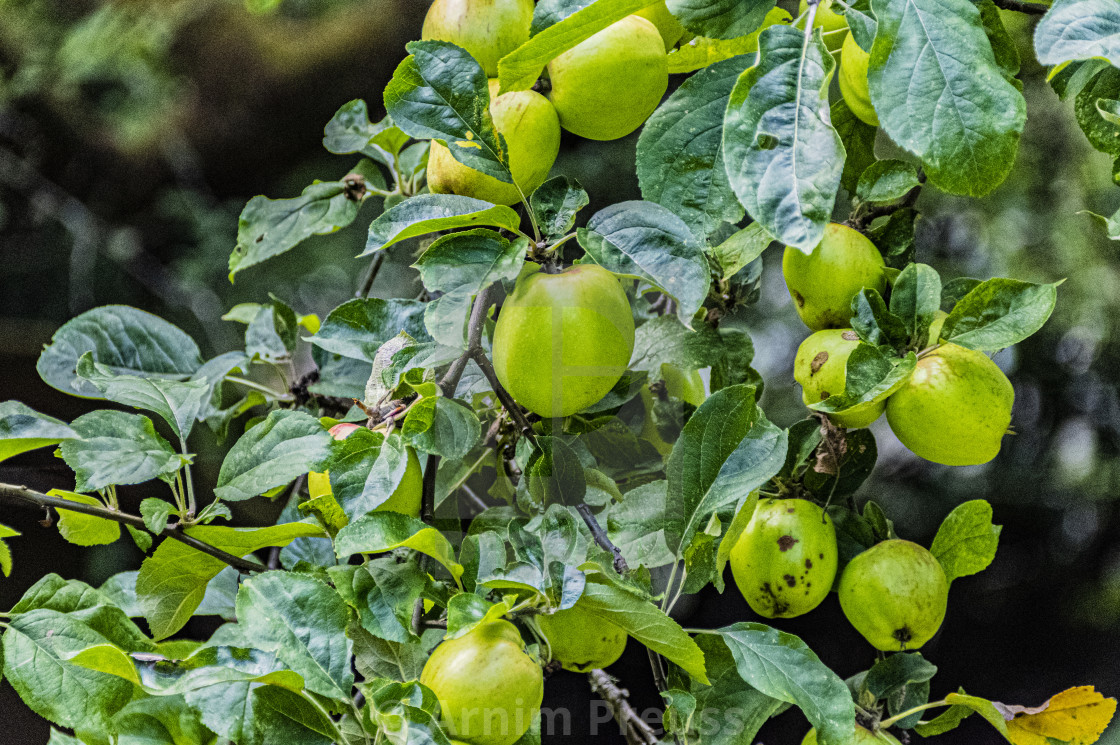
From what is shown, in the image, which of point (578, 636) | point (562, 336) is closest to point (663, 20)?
point (562, 336)

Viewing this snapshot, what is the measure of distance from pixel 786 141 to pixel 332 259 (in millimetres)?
781

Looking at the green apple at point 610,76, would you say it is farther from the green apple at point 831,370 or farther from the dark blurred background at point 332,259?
the dark blurred background at point 332,259

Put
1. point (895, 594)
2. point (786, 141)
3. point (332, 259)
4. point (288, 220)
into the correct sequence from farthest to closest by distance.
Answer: point (332, 259) → point (288, 220) → point (895, 594) → point (786, 141)

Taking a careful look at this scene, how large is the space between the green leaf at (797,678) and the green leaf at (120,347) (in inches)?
15.2

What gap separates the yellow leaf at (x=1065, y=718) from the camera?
0.34m

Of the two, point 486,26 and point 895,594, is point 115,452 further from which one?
point 895,594

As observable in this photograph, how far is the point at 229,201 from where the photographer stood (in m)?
1.06

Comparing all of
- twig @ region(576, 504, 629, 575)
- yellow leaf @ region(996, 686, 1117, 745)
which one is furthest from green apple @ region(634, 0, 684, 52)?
yellow leaf @ region(996, 686, 1117, 745)

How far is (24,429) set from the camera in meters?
0.33

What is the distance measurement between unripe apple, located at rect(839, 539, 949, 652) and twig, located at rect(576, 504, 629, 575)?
121mm

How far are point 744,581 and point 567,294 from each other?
179mm

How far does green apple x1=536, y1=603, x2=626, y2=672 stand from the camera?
0.35m

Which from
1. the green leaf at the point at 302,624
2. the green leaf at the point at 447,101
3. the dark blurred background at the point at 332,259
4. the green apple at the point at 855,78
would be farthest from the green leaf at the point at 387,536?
the dark blurred background at the point at 332,259

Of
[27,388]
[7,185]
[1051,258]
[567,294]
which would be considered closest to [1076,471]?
[1051,258]
